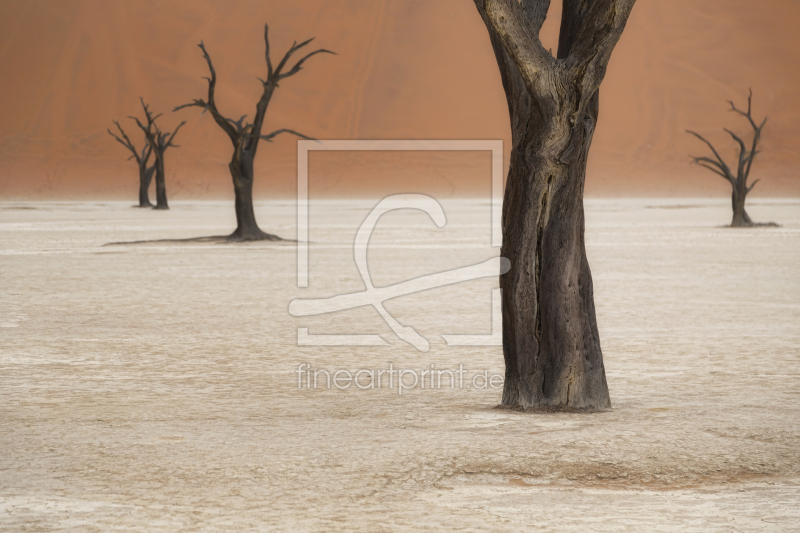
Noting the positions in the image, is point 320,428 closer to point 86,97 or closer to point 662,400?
point 662,400

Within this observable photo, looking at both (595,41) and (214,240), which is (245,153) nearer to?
(214,240)

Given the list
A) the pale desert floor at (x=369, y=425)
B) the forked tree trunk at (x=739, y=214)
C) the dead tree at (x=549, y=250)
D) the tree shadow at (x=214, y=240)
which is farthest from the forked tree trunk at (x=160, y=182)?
Result: the dead tree at (x=549, y=250)

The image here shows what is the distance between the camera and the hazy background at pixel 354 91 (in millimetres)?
93938

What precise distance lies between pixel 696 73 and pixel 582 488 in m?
98.5

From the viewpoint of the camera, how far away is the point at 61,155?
310 feet

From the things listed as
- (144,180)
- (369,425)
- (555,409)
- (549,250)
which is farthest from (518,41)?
(144,180)

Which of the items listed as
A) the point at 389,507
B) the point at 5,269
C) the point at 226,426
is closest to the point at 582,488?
the point at 389,507

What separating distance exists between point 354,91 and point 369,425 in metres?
94.3

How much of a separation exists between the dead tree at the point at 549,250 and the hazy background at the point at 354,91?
87.1m

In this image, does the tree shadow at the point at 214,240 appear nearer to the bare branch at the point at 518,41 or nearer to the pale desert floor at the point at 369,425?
the pale desert floor at the point at 369,425

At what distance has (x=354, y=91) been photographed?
325ft

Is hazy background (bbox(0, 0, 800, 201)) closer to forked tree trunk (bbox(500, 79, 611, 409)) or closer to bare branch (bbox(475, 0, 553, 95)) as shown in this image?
forked tree trunk (bbox(500, 79, 611, 409))

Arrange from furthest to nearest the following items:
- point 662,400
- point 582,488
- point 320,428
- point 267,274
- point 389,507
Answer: point 267,274 → point 662,400 → point 320,428 → point 582,488 → point 389,507

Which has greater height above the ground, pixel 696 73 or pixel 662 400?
pixel 696 73
